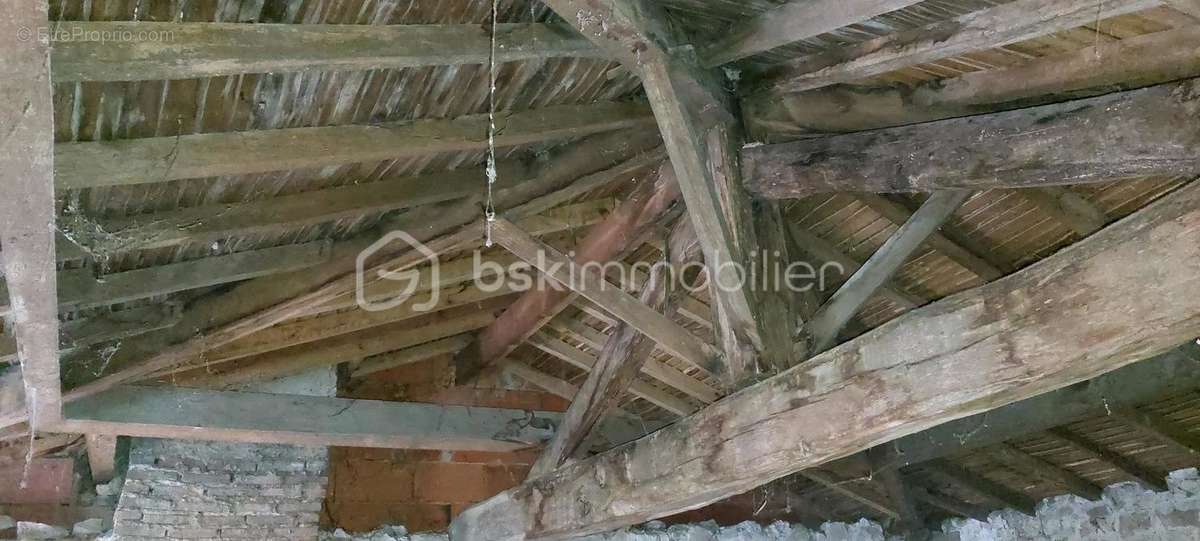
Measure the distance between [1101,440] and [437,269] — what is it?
10.3ft

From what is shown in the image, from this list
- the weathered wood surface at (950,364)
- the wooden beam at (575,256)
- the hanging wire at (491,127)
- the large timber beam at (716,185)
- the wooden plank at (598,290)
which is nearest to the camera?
the weathered wood surface at (950,364)

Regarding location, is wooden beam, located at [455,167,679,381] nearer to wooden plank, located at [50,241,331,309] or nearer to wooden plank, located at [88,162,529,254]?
wooden plank, located at [88,162,529,254]

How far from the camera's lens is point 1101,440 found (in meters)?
4.43

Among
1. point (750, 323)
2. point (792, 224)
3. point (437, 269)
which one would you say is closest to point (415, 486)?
point (437, 269)

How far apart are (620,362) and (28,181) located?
79.5 inches

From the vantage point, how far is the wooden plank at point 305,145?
2.12m

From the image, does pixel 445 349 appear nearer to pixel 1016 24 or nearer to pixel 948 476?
pixel 948 476

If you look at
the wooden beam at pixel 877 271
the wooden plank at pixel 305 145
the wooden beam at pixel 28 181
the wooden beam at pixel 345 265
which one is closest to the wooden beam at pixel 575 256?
the wooden beam at pixel 345 265

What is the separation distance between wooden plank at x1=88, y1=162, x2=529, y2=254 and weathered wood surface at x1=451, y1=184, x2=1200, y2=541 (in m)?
1.03

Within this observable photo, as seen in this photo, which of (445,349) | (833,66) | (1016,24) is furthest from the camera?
(445,349)

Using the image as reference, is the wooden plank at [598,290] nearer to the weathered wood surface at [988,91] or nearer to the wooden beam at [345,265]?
the wooden beam at [345,265]

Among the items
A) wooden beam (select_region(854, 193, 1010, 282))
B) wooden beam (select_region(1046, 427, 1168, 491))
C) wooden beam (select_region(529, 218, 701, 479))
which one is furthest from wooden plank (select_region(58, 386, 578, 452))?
wooden beam (select_region(1046, 427, 1168, 491))

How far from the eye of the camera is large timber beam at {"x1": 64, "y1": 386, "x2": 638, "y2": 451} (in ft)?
11.4

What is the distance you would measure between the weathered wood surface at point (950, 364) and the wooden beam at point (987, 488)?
8.04ft
